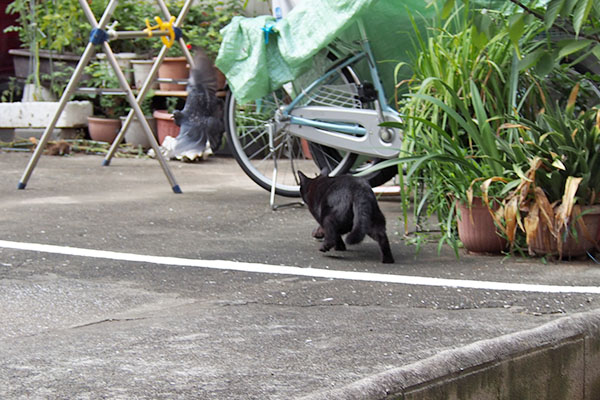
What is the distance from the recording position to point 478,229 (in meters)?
4.15

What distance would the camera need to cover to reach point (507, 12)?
15.7ft

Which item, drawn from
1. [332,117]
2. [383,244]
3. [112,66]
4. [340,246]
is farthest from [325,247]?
[112,66]

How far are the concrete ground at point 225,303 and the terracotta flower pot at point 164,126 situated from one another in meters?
2.95

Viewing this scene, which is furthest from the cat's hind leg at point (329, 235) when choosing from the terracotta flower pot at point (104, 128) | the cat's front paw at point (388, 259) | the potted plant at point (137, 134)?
the terracotta flower pot at point (104, 128)

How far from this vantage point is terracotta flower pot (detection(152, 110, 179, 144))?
8.38 meters

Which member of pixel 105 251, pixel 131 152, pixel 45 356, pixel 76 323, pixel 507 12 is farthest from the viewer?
pixel 131 152

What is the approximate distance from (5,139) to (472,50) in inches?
236

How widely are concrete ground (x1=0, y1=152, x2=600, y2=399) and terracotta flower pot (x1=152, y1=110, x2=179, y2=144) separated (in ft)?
9.68

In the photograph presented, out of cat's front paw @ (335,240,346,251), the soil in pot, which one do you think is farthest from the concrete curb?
the soil in pot

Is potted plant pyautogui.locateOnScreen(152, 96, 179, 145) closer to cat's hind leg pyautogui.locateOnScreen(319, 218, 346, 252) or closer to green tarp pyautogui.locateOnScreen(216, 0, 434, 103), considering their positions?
green tarp pyautogui.locateOnScreen(216, 0, 434, 103)

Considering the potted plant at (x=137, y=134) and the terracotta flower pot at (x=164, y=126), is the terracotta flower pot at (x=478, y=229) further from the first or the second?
the potted plant at (x=137, y=134)

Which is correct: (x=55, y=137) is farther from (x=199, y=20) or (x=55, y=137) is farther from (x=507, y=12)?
(x=507, y=12)

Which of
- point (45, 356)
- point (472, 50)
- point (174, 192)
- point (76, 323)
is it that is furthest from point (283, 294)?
point (174, 192)

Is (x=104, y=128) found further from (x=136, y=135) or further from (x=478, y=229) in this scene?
(x=478, y=229)
